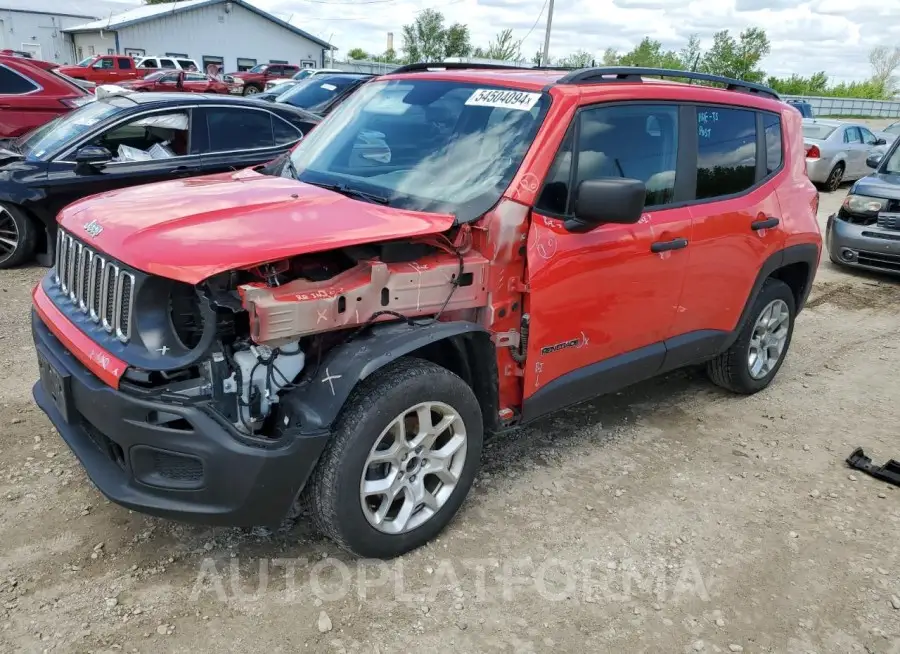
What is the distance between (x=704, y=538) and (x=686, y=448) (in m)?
0.92

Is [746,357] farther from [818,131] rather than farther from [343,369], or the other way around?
[818,131]

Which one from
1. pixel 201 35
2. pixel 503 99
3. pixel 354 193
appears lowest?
pixel 354 193

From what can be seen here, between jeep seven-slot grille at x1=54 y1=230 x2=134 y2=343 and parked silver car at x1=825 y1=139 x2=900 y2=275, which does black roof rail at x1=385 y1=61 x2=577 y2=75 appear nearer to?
jeep seven-slot grille at x1=54 y1=230 x2=134 y2=343

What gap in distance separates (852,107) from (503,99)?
184 ft

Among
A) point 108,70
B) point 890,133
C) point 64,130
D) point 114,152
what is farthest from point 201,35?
point 114,152

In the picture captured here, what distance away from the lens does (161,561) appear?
2947 mm

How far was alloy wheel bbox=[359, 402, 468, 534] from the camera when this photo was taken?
9.42 feet

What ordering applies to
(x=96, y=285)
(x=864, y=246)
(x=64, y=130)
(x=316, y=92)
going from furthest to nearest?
(x=316, y=92)
(x=864, y=246)
(x=64, y=130)
(x=96, y=285)

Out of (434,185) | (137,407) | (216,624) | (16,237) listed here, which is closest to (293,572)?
(216,624)

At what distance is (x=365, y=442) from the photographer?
2703 millimetres

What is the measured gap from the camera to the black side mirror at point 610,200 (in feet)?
9.74

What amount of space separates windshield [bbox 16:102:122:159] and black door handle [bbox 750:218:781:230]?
576cm

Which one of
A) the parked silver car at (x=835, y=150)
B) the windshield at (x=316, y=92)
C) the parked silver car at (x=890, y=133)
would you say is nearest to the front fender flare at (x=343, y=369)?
the windshield at (x=316, y=92)

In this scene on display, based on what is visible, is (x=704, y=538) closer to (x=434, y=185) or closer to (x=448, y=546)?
(x=448, y=546)
